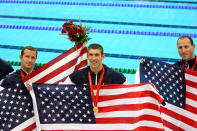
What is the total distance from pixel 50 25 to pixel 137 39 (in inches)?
86.5

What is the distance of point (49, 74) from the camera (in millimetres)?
3605

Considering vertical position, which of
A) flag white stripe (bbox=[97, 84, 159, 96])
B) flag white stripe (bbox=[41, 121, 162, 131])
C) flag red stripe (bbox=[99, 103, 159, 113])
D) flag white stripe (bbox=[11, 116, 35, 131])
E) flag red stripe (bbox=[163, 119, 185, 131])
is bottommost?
flag red stripe (bbox=[163, 119, 185, 131])

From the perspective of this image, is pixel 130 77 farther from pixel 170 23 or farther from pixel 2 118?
pixel 2 118

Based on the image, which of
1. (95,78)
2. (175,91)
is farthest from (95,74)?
(175,91)

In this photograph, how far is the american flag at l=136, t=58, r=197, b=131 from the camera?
3373mm

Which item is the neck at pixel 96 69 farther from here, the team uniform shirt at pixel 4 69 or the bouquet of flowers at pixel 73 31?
the team uniform shirt at pixel 4 69

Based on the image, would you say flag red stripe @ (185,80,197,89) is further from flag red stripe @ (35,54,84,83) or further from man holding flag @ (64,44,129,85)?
flag red stripe @ (35,54,84,83)

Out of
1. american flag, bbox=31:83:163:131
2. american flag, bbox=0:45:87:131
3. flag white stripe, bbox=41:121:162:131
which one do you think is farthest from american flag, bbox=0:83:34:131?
flag white stripe, bbox=41:121:162:131

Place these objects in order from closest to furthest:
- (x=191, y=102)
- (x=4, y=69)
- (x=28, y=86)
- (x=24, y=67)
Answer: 1. (x=28, y=86)
2. (x=191, y=102)
3. (x=24, y=67)
4. (x=4, y=69)

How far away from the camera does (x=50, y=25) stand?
755cm

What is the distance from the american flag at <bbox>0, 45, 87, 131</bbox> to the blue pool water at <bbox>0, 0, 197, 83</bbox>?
82.1 inches

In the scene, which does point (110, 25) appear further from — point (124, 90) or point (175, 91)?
point (124, 90)

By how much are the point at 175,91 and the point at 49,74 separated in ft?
4.77

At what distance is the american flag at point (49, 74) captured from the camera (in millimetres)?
3275
